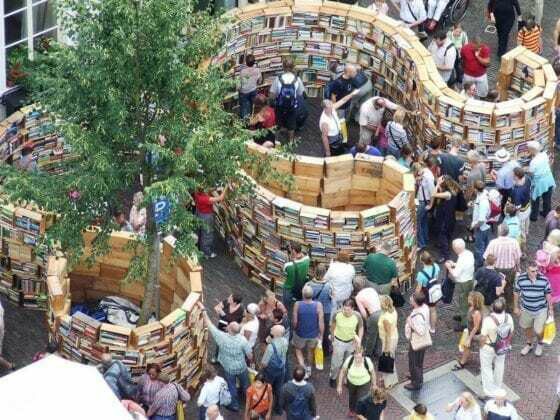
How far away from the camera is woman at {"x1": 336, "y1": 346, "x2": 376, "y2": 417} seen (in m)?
25.7

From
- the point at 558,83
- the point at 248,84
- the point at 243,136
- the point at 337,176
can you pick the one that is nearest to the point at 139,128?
the point at 243,136

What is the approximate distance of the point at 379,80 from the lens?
3256 centimetres

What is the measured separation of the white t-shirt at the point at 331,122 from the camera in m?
30.9

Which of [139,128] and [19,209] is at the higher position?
[139,128]

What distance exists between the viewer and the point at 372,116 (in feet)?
102

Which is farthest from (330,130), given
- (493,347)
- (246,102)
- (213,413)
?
(213,413)

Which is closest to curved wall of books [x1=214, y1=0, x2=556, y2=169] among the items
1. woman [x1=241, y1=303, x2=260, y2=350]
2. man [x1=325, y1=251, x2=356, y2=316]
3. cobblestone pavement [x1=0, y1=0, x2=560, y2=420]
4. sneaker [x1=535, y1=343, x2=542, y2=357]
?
cobblestone pavement [x1=0, y1=0, x2=560, y2=420]

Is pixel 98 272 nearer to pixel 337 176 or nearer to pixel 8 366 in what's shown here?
pixel 8 366

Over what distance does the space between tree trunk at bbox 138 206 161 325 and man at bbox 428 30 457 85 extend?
766cm

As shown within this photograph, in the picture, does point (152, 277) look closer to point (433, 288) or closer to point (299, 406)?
point (299, 406)

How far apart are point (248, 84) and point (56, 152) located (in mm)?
3728

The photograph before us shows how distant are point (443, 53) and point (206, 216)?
575 centimetres

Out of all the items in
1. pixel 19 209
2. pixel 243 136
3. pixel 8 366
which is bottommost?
pixel 8 366

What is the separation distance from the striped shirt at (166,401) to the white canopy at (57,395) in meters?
3.11
